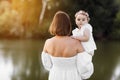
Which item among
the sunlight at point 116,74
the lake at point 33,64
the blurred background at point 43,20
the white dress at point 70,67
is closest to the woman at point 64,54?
the white dress at point 70,67

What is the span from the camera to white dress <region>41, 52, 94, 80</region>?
8.39ft

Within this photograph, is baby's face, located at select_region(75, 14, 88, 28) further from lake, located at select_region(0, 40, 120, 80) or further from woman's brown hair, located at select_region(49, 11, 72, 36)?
lake, located at select_region(0, 40, 120, 80)

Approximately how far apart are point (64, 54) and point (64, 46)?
1.9 inches

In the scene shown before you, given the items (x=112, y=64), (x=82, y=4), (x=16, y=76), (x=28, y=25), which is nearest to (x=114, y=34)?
(x=82, y=4)

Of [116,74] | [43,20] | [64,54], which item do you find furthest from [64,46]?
[43,20]

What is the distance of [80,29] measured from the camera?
2639mm

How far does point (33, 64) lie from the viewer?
862 cm

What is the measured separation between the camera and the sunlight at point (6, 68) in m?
6.98

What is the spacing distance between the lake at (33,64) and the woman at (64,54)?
166 inches

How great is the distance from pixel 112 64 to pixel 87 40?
6316 mm

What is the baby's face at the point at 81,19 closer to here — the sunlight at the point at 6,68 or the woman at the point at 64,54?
the woman at the point at 64,54

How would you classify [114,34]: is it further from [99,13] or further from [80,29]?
[80,29]

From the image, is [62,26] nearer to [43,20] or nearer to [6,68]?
[6,68]

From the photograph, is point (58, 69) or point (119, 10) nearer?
point (58, 69)
